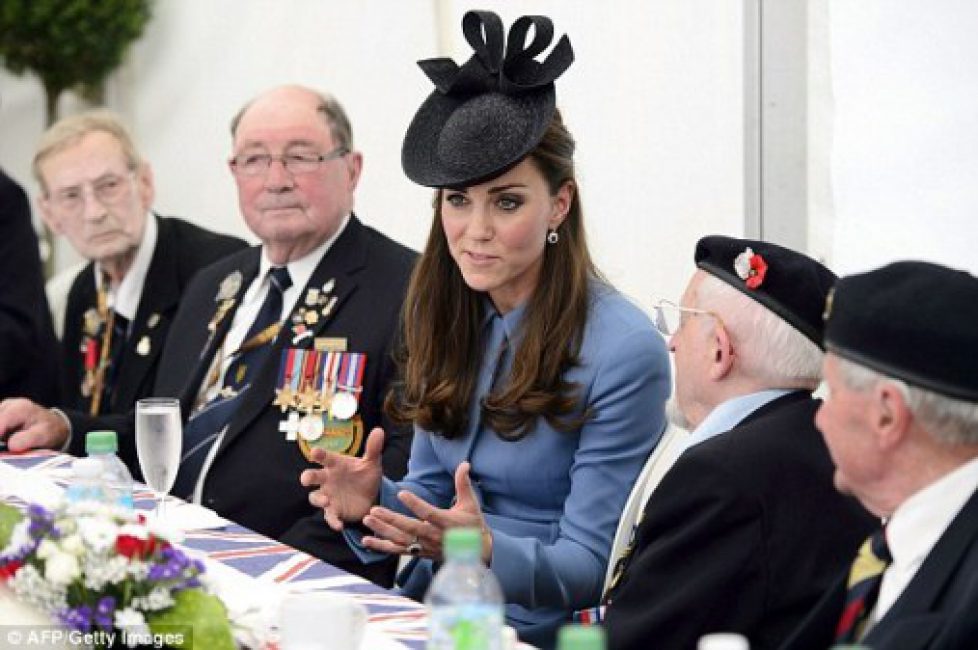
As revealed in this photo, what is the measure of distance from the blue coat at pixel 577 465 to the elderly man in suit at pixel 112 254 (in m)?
1.99

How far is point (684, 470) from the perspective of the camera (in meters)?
2.55

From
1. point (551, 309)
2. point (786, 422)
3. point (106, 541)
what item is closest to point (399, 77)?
point (551, 309)

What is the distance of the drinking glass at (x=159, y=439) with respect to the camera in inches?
125

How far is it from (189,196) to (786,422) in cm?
596

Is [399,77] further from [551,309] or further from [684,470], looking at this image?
[684,470]

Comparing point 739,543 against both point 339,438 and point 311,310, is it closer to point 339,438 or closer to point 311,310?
point 339,438

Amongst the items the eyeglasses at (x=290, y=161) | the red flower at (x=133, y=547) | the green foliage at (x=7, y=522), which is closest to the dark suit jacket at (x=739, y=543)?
the red flower at (x=133, y=547)

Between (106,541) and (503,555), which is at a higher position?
(106,541)

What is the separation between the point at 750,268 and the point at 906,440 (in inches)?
27.5

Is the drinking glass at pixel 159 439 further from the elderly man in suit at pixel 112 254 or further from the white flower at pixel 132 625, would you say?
the elderly man in suit at pixel 112 254

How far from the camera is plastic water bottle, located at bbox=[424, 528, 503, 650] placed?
186 cm

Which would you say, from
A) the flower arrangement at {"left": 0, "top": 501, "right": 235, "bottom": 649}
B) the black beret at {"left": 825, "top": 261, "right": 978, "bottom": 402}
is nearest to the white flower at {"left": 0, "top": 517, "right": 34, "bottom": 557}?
the flower arrangement at {"left": 0, "top": 501, "right": 235, "bottom": 649}

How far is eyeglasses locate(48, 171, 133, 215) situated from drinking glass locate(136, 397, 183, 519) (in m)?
2.63

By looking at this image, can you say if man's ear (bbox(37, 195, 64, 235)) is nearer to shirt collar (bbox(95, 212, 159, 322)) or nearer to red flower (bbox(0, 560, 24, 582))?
Answer: shirt collar (bbox(95, 212, 159, 322))
